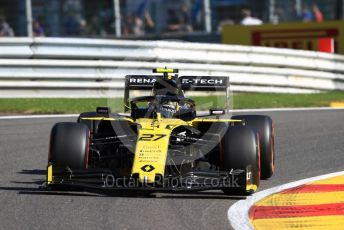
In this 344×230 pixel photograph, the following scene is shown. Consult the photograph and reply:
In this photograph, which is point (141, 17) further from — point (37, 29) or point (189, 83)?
point (189, 83)

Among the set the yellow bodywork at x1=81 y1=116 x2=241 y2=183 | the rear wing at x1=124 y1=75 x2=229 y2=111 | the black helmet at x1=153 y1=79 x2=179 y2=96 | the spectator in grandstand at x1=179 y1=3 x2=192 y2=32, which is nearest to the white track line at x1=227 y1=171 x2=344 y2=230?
the yellow bodywork at x1=81 y1=116 x2=241 y2=183

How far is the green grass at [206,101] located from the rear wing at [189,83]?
4567mm

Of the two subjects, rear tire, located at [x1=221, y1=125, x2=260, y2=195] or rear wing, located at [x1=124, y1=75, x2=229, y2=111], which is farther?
rear wing, located at [x1=124, y1=75, x2=229, y2=111]

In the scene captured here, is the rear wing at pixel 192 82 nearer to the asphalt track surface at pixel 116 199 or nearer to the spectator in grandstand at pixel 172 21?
the asphalt track surface at pixel 116 199

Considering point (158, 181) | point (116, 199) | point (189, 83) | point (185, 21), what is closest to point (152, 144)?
point (158, 181)

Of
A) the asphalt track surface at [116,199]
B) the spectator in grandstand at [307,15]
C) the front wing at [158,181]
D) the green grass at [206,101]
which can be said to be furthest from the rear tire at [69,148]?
the spectator in grandstand at [307,15]

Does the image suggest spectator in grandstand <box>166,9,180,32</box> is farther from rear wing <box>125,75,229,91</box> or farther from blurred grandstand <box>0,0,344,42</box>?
rear wing <box>125,75,229,91</box>

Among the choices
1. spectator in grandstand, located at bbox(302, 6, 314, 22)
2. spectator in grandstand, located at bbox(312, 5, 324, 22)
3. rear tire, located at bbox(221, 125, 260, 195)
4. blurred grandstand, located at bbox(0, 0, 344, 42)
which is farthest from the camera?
spectator in grandstand, located at bbox(302, 6, 314, 22)

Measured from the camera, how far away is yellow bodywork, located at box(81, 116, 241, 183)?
7625mm

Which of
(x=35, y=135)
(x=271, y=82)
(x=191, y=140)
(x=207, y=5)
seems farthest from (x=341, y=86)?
(x=191, y=140)

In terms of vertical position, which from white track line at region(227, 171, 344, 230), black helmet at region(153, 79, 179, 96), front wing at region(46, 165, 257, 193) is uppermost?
black helmet at region(153, 79, 179, 96)

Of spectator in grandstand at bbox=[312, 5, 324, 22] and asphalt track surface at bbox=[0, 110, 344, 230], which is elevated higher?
spectator in grandstand at bbox=[312, 5, 324, 22]

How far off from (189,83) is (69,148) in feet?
5.69

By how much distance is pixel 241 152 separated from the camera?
802 centimetres
